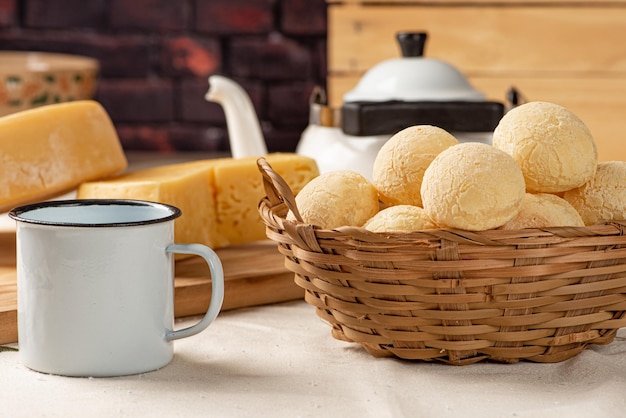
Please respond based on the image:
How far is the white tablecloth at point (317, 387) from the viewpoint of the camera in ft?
1.84

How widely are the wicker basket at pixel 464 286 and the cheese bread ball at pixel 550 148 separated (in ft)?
0.16

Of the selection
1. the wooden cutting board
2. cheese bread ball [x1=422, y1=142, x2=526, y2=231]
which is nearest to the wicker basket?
cheese bread ball [x1=422, y1=142, x2=526, y2=231]

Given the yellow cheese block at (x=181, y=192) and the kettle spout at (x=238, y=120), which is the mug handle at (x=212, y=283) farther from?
the kettle spout at (x=238, y=120)

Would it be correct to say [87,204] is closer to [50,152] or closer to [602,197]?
[50,152]

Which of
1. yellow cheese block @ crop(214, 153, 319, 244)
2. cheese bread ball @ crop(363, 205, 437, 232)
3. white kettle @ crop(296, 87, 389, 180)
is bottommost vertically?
yellow cheese block @ crop(214, 153, 319, 244)

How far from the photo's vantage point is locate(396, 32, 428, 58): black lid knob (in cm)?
113

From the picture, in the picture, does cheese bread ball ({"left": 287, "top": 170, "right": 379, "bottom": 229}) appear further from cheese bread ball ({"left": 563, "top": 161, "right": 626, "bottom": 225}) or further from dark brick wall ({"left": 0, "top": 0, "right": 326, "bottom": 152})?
dark brick wall ({"left": 0, "top": 0, "right": 326, "bottom": 152})

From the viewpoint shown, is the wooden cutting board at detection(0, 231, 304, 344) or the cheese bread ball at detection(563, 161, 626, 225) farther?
the wooden cutting board at detection(0, 231, 304, 344)

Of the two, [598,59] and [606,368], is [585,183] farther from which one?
[598,59]

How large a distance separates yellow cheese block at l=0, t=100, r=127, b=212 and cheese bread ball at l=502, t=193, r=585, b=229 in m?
0.50

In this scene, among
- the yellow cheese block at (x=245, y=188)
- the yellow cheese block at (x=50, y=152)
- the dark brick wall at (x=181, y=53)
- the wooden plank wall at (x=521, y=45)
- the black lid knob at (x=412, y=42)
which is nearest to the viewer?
the yellow cheese block at (x=50, y=152)

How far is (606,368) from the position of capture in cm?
65

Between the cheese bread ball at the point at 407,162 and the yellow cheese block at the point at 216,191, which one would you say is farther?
the yellow cheese block at the point at 216,191

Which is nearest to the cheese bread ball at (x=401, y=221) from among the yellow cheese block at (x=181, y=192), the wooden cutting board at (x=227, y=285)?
the wooden cutting board at (x=227, y=285)
